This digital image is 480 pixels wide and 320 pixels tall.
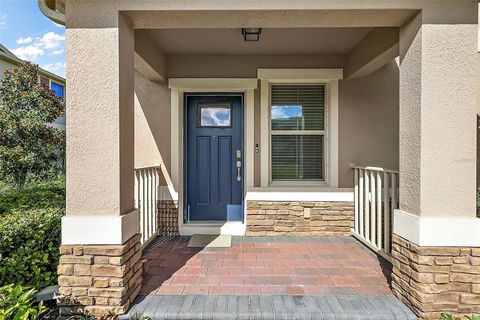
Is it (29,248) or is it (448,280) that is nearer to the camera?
(448,280)

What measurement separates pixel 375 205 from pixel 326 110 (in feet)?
5.13

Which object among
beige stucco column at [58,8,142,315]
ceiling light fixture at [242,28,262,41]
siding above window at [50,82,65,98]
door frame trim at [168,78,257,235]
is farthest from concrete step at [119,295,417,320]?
siding above window at [50,82,65,98]

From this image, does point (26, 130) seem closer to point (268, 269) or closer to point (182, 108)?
point (182, 108)

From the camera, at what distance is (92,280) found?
2.10m

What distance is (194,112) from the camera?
13.6 feet

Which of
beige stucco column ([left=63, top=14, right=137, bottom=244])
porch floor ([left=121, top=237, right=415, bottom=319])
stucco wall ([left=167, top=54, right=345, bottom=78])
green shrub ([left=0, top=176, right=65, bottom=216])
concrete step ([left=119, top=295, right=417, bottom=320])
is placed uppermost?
stucco wall ([left=167, top=54, right=345, bottom=78])

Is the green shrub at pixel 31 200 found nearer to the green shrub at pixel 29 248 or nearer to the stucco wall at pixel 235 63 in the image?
the green shrub at pixel 29 248

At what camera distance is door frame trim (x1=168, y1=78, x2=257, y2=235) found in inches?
154

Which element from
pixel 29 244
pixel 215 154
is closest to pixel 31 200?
pixel 29 244

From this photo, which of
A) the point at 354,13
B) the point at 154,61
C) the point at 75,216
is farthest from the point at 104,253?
the point at 354,13

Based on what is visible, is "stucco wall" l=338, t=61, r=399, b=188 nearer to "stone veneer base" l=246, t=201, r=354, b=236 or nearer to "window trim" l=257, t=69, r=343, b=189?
"window trim" l=257, t=69, r=343, b=189

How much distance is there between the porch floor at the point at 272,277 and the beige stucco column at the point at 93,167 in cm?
42

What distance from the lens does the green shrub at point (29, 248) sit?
7.20 feet

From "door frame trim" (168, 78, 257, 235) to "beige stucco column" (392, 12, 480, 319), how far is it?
2.24 m
